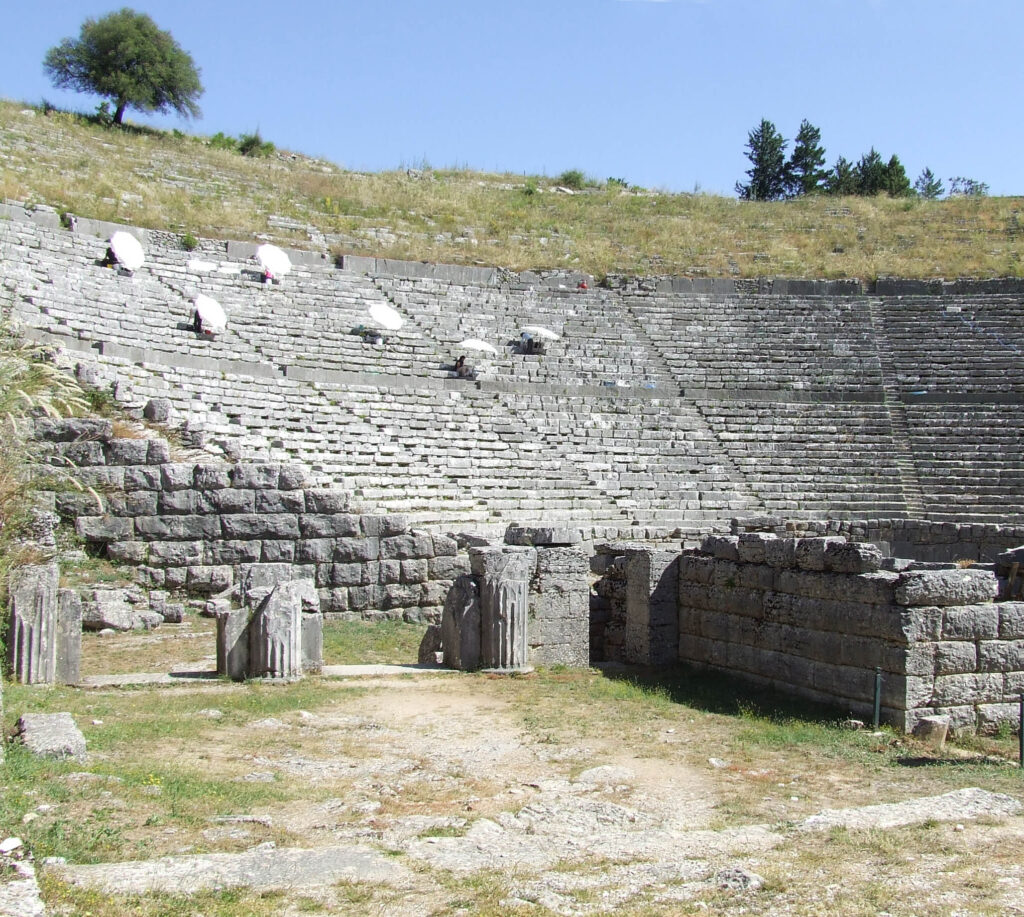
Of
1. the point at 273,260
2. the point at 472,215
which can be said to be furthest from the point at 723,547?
the point at 472,215

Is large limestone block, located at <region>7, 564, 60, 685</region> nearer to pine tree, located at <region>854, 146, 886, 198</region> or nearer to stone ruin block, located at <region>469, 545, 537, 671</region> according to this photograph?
stone ruin block, located at <region>469, 545, 537, 671</region>

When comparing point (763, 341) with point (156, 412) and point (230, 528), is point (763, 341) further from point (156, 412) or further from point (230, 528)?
point (230, 528)

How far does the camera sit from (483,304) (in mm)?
25969

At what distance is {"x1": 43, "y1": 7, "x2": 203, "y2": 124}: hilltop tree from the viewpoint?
3691 cm

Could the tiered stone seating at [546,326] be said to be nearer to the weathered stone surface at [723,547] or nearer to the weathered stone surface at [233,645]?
the weathered stone surface at [723,547]

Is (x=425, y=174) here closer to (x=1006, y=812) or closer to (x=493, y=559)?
(x=493, y=559)

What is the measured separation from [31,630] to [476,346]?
15.7 meters

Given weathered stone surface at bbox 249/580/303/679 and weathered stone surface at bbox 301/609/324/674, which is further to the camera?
weathered stone surface at bbox 301/609/324/674

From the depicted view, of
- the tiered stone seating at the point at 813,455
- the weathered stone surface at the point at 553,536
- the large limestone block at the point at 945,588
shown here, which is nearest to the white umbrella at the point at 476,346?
the tiered stone seating at the point at 813,455

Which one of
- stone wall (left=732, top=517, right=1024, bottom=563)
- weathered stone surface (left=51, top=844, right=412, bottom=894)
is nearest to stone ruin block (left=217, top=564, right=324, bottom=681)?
weathered stone surface (left=51, top=844, right=412, bottom=894)

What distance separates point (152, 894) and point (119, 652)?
6.96m

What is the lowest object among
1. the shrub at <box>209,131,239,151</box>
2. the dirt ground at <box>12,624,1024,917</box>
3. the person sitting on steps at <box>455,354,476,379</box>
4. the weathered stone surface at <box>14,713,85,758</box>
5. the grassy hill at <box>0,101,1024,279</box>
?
the dirt ground at <box>12,624,1024,917</box>

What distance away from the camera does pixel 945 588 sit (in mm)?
7633

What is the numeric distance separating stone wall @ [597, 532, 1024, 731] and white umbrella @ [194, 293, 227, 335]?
44.6 ft
